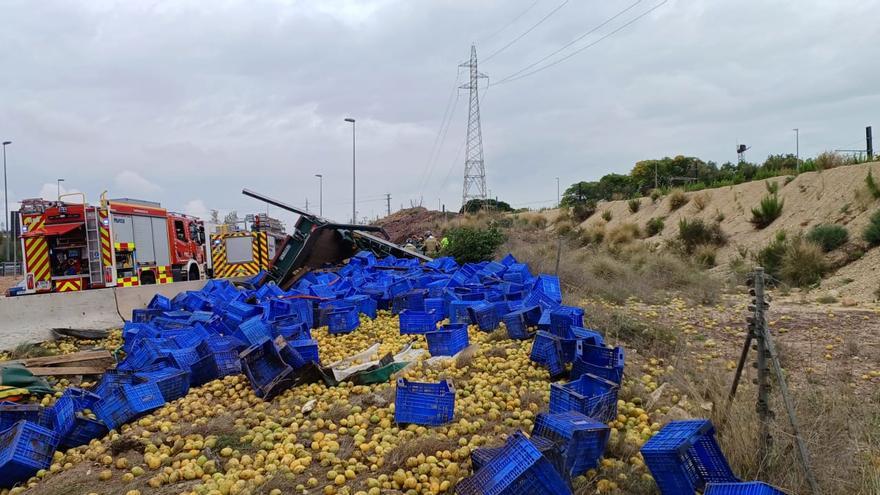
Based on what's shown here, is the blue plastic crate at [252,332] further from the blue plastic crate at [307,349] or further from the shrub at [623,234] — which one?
the shrub at [623,234]

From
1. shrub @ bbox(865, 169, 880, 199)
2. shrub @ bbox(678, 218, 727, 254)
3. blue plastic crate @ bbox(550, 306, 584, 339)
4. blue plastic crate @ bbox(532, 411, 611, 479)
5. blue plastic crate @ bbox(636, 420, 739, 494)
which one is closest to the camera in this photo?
blue plastic crate @ bbox(636, 420, 739, 494)

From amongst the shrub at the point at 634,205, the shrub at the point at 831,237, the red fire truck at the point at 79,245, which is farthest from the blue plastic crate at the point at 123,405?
the shrub at the point at 634,205

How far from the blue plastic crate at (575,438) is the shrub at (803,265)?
12.4 metres

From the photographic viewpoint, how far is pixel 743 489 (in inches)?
112

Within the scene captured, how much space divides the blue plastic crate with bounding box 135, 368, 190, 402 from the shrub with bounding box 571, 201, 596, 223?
29.7 metres

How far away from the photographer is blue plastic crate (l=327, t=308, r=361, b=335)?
8.74m

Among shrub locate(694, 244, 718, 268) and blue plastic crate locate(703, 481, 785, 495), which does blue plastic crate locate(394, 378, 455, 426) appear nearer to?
blue plastic crate locate(703, 481, 785, 495)

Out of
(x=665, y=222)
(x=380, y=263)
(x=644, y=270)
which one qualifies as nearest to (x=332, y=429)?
(x=380, y=263)

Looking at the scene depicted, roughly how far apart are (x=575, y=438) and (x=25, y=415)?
464 cm

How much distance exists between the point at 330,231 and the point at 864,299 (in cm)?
1234

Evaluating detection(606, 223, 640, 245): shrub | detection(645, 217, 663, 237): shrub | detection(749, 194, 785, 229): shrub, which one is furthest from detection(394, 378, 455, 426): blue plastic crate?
detection(645, 217, 663, 237): shrub

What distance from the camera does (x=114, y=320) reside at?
10.0 metres

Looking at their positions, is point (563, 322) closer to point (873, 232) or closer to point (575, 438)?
point (575, 438)

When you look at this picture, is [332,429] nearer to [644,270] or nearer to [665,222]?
[644,270]
